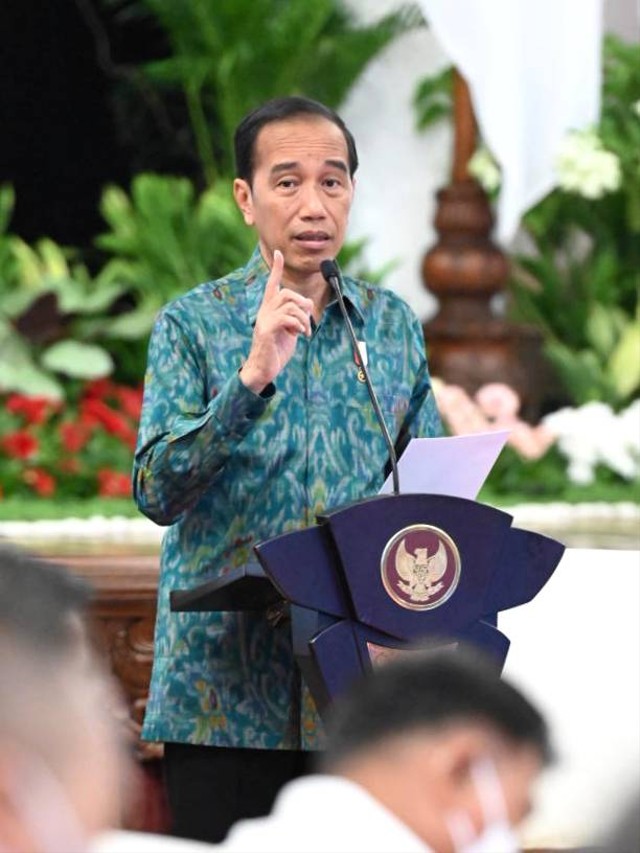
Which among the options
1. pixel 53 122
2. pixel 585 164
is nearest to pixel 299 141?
pixel 585 164

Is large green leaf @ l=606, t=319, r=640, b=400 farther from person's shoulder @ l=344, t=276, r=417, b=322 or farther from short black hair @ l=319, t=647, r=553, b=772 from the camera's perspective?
short black hair @ l=319, t=647, r=553, b=772

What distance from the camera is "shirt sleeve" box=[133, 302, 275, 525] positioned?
254cm

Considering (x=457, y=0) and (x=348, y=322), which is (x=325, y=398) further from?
(x=457, y=0)

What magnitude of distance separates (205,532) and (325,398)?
0.24m

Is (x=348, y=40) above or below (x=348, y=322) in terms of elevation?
above

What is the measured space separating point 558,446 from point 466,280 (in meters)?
0.83

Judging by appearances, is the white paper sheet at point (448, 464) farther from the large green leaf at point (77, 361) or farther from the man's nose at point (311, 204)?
the large green leaf at point (77, 361)

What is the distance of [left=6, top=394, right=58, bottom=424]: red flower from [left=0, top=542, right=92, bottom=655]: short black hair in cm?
475

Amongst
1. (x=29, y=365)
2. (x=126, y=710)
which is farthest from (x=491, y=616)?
(x=29, y=365)

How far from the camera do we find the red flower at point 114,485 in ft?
20.3

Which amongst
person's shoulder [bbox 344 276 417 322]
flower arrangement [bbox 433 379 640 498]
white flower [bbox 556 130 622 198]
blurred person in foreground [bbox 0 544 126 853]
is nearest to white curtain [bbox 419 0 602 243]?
white flower [bbox 556 130 622 198]

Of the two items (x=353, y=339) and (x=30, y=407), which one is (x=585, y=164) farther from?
(x=353, y=339)

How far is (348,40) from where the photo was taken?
284 inches

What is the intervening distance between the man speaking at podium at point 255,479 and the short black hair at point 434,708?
98cm
